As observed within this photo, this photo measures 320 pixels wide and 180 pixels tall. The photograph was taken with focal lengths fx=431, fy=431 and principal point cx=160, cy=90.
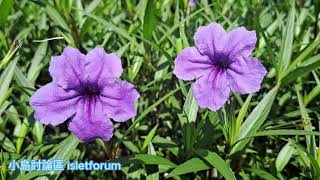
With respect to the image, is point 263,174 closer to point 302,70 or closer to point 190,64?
point 302,70

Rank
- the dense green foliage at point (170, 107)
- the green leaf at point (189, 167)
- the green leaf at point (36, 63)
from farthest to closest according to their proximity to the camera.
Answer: the green leaf at point (36, 63) → the dense green foliage at point (170, 107) → the green leaf at point (189, 167)

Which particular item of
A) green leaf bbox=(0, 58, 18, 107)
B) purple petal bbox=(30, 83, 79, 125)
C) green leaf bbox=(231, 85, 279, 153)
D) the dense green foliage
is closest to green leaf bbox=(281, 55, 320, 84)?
the dense green foliage

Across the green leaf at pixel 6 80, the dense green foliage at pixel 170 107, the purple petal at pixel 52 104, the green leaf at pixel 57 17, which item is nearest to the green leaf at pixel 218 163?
the dense green foliage at pixel 170 107

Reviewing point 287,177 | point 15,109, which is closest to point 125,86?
point 15,109

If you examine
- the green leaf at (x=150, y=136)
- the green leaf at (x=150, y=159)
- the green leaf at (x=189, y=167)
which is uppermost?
the green leaf at (x=150, y=136)

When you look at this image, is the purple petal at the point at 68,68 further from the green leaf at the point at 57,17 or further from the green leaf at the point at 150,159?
the green leaf at the point at 57,17

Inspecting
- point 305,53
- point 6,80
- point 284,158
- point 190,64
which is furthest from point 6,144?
point 305,53

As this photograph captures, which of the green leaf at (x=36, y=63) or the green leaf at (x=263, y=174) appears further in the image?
the green leaf at (x=36, y=63)
